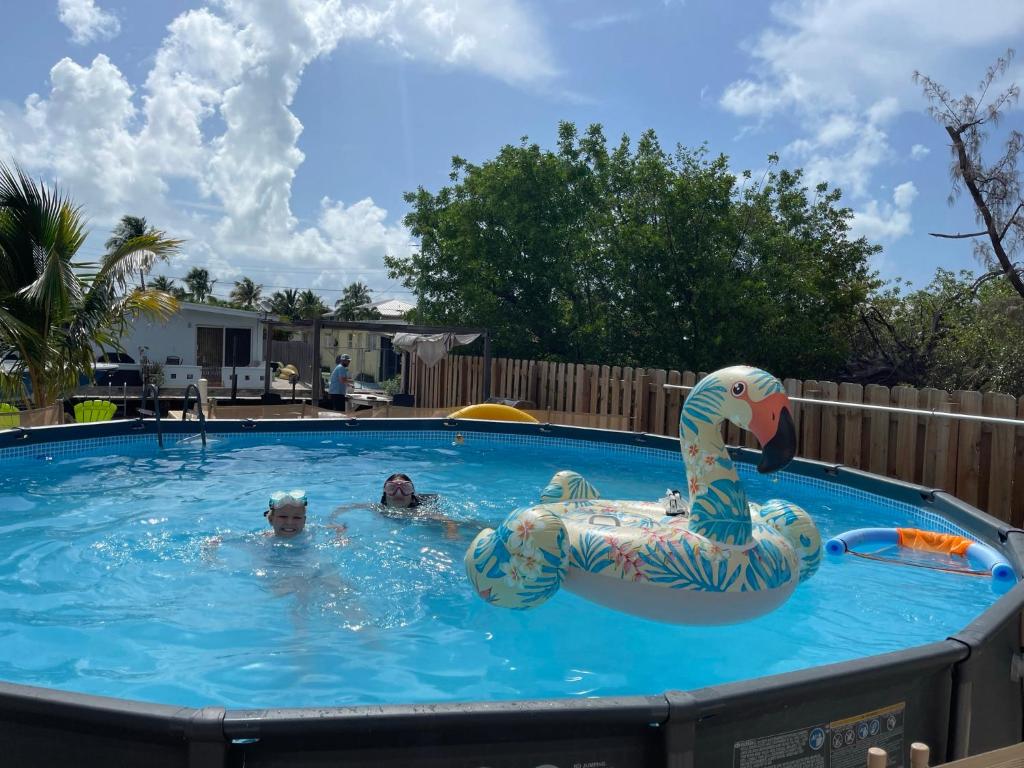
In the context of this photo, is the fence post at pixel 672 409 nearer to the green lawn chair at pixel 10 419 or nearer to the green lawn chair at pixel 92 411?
the green lawn chair at pixel 92 411

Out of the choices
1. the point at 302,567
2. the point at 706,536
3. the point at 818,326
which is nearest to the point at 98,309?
the point at 302,567

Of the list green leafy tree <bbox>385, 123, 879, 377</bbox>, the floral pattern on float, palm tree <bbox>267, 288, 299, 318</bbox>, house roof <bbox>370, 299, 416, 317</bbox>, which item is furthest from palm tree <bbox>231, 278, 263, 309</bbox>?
the floral pattern on float

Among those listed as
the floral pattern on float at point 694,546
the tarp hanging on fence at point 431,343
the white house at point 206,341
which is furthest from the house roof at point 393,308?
the floral pattern on float at point 694,546

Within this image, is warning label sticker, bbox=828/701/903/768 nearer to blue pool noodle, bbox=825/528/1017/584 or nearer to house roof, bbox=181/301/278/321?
blue pool noodle, bbox=825/528/1017/584

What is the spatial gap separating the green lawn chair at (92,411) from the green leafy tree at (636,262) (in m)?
8.72

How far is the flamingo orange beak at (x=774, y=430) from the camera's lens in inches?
164

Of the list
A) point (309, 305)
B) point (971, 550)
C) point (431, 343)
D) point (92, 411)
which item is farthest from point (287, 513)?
point (309, 305)

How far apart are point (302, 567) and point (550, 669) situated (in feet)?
7.97

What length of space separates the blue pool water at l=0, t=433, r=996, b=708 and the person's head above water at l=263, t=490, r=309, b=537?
115 mm

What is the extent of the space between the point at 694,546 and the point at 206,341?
2496cm

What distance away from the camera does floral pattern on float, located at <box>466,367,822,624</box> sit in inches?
170

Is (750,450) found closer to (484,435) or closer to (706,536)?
(484,435)

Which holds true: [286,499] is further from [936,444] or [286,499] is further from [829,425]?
[829,425]

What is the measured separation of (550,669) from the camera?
451 cm
